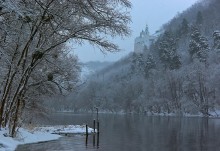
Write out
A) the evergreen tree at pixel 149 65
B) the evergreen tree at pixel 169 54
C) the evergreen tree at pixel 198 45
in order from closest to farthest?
the evergreen tree at pixel 198 45 → the evergreen tree at pixel 169 54 → the evergreen tree at pixel 149 65

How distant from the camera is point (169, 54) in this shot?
456ft

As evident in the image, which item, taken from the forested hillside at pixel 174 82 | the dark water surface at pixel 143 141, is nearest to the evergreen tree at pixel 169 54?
the forested hillside at pixel 174 82

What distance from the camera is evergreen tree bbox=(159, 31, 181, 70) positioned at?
12597 cm

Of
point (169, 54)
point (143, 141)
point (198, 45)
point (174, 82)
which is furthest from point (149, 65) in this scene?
point (143, 141)

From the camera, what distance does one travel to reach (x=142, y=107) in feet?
431

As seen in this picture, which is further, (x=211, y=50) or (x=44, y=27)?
(x=211, y=50)

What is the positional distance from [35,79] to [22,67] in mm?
4810

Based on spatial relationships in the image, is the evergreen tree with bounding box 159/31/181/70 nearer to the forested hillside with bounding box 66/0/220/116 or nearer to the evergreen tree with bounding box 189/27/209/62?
the forested hillside with bounding box 66/0/220/116

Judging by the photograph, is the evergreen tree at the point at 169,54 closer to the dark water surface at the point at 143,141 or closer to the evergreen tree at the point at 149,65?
the evergreen tree at the point at 149,65

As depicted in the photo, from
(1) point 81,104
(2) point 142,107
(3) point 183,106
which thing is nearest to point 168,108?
(3) point 183,106

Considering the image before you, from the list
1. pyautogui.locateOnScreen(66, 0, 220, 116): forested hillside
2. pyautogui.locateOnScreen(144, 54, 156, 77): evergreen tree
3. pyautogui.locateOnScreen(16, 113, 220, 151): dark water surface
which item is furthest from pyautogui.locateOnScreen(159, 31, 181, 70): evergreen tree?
pyautogui.locateOnScreen(16, 113, 220, 151): dark water surface

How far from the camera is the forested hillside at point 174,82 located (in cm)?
9675

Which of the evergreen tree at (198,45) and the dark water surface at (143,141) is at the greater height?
the evergreen tree at (198,45)

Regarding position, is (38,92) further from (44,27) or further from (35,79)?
(44,27)
